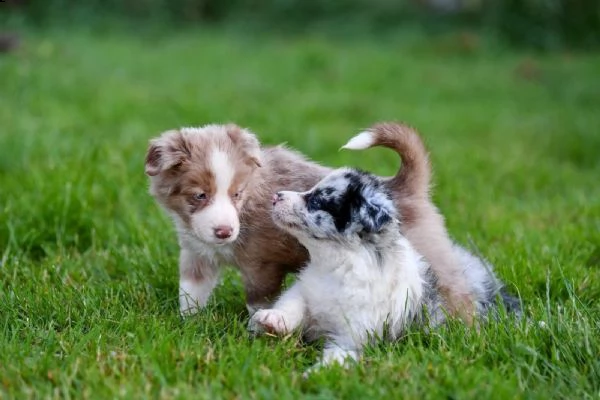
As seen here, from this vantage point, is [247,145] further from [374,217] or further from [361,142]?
[374,217]

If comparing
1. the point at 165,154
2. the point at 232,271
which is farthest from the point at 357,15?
the point at 165,154

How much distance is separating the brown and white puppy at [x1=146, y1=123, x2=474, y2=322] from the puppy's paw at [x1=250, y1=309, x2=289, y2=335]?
0.30 m

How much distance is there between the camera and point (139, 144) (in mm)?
7281

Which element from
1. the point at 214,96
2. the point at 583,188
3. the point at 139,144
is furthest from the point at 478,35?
the point at 139,144

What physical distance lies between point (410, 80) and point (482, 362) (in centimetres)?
972

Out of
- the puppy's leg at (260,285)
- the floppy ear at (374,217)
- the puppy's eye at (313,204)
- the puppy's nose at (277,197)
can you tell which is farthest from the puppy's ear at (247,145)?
the floppy ear at (374,217)

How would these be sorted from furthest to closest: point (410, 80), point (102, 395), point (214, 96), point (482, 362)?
point (410, 80), point (214, 96), point (482, 362), point (102, 395)

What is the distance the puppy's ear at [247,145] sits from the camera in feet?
13.1

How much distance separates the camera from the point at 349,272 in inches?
146

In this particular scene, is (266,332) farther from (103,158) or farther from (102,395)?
(103,158)

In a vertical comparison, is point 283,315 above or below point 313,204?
below

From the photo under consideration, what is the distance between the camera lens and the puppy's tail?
13.4 feet

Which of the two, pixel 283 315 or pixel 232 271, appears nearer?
pixel 283 315

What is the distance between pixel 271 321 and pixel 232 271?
4.16 ft
